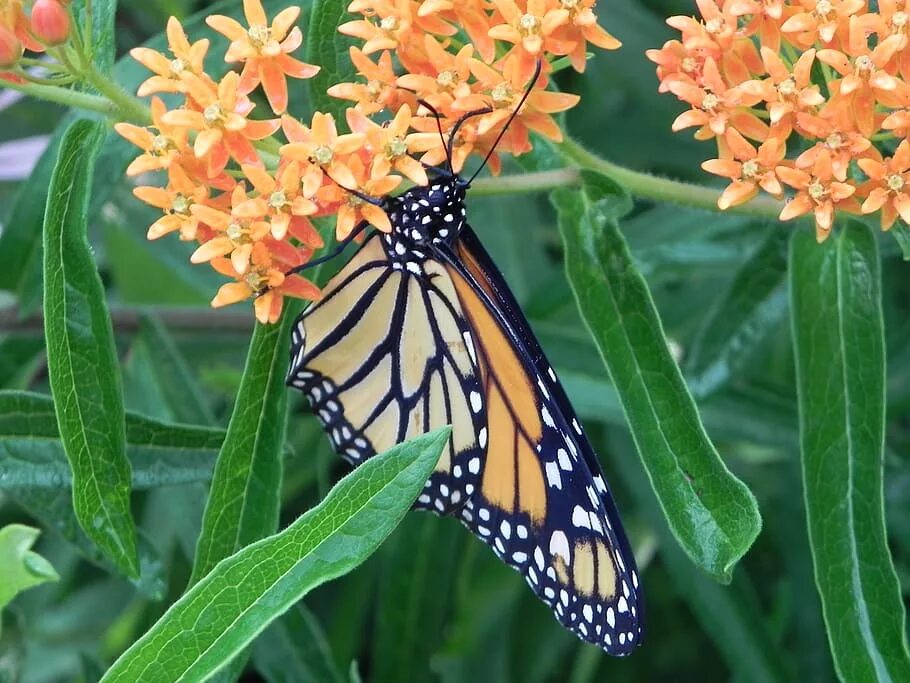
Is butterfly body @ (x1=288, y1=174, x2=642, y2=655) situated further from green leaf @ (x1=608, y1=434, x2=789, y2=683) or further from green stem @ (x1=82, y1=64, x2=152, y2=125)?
green leaf @ (x1=608, y1=434, x2=789, y2=683)

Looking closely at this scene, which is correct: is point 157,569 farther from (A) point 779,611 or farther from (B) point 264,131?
(A) point 779,611

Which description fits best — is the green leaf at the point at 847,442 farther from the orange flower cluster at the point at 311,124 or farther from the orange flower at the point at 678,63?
the orange flower cluster at the point at 311,124

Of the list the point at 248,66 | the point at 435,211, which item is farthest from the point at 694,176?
the point at 248,66

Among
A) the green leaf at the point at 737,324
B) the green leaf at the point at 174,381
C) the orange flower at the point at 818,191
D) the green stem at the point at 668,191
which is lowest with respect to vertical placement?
the green leaf at the point at 174,381

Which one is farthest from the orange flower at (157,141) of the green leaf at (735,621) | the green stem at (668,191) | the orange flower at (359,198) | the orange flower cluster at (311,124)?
the green leaf at (735,621)

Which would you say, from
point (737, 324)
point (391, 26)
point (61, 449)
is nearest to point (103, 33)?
point (391, 26)

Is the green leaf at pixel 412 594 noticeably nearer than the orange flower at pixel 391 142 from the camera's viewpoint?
No
